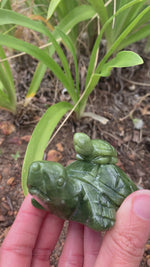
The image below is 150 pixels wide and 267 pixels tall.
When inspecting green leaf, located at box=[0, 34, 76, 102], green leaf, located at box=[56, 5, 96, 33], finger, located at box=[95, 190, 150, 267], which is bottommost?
finger, located at box=[95, 190, 150, 267]

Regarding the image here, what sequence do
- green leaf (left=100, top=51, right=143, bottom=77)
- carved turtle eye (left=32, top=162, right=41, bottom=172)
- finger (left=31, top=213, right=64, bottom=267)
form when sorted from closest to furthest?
carved turtle eye (left=32, top=162, right=41, bottom=172), green leaf (left=100, top=51, right=143, bottom=77), finger (left=31, top=213, right=64, bottom=267)

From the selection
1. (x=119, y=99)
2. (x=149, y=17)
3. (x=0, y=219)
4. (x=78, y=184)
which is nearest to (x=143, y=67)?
(x=119, y=99)

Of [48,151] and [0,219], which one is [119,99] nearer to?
[48,151]

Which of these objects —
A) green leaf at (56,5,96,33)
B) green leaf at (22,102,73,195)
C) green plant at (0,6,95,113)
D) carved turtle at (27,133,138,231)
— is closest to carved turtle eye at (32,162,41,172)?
carved turtle at (27,133,138,231)

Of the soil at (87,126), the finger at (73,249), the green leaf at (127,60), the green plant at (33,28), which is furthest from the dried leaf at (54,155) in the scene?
the green leaf at (127,60)

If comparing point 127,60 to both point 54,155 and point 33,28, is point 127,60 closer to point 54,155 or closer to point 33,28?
point 33,28

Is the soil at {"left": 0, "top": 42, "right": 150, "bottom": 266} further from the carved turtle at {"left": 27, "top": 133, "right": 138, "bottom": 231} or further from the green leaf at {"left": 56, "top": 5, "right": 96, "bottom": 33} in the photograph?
the carved turtle at {"left": 27, "top": 133, "right": 138, "bottom": 231}

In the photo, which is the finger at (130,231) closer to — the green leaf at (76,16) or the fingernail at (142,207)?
the fingernail at (142,207)
